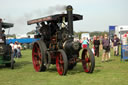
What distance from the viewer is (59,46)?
8172 millimetres

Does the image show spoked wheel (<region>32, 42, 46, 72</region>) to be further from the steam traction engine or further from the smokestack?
the smokestack

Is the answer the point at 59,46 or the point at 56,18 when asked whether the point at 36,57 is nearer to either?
the point at 59,46

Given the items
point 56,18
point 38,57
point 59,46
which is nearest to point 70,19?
point 56,18

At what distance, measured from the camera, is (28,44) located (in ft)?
102

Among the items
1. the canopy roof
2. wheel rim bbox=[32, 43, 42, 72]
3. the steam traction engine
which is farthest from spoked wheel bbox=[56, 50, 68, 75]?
wheel rim bbox=[32, 43, 42, 72]

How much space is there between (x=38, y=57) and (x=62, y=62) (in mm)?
2026

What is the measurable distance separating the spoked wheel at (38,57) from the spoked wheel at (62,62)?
0.80 meters

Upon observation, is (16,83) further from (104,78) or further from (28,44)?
(28,44)

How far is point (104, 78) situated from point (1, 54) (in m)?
5.10

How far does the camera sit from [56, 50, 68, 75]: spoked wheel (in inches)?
286

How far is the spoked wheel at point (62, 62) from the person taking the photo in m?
7.26

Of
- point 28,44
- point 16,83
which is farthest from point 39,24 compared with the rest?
point 28,44

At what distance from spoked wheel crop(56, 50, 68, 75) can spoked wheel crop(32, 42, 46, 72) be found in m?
0.80

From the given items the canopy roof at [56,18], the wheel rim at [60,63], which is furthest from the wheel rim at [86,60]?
the canopy roof at [56,18]
